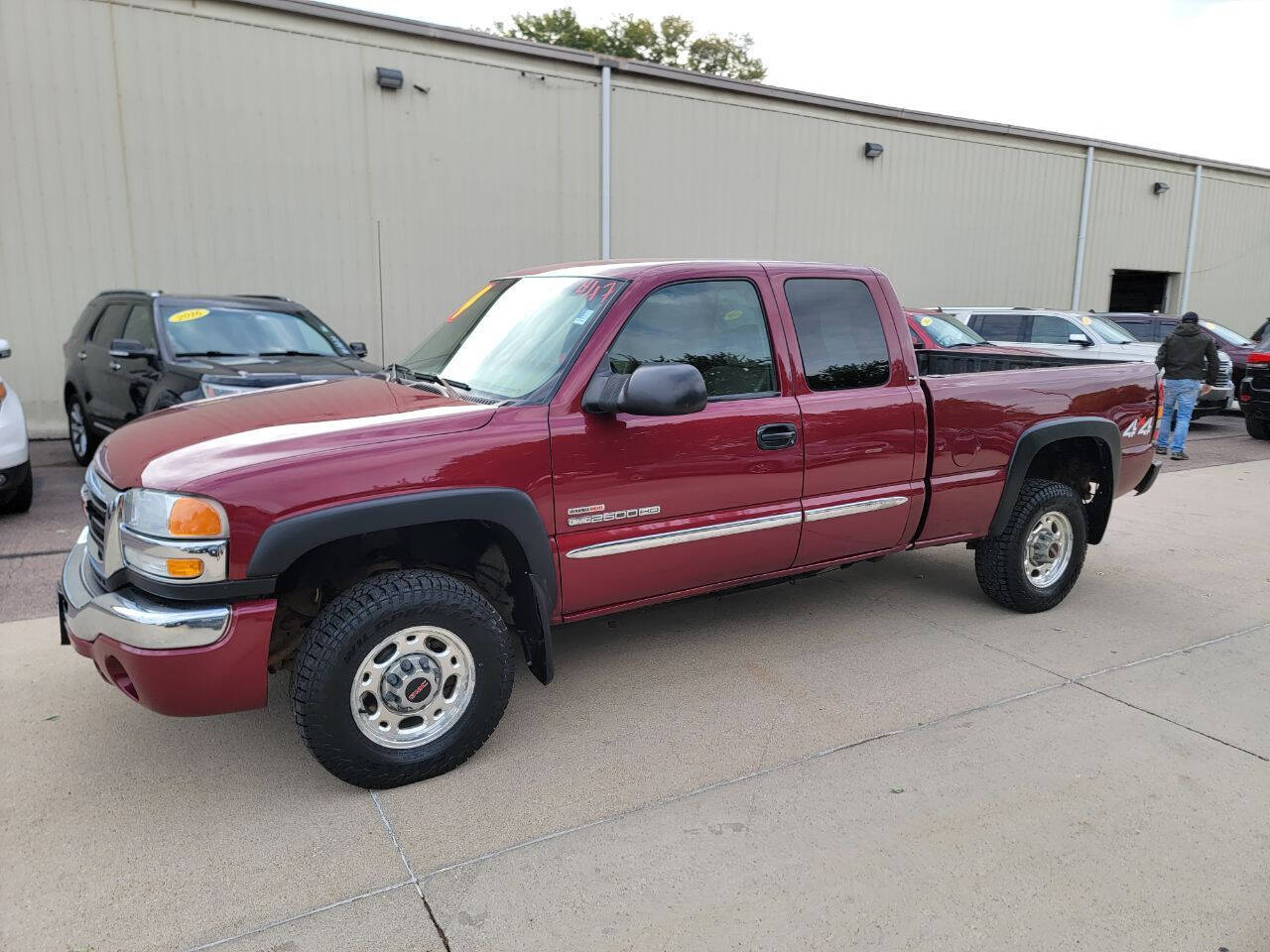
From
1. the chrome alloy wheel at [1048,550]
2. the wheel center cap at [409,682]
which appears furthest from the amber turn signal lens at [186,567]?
the chrome alloy wheel at [1048,550]

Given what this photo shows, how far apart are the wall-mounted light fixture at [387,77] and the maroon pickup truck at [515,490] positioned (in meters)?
8.52

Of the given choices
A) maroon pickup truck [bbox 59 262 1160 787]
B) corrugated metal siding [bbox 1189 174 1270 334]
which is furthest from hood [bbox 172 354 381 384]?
corrugated metal siding [bbox 1189 174 1270 334]

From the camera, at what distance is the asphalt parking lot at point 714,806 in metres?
2.54

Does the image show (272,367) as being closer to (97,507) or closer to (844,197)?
(97,507)

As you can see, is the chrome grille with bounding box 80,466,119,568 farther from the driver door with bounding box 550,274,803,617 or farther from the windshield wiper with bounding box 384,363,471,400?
the driver door with bounding box 550,274,803,617

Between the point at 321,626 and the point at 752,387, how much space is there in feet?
6.71

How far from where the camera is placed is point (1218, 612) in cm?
519

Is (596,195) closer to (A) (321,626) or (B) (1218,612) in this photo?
(B) (1218,612)

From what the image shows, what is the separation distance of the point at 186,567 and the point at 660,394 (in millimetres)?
1690

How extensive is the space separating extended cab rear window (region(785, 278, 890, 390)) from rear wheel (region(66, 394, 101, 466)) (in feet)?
24.4

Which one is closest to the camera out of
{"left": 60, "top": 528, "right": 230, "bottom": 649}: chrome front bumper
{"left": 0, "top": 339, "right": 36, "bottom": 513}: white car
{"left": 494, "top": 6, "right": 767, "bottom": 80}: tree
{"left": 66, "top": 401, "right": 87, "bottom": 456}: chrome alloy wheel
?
{"left": 60, "top": 528, "right": 230, "bottom": 649}: chrome front bumper

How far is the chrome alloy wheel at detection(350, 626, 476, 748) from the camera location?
310 centimetres

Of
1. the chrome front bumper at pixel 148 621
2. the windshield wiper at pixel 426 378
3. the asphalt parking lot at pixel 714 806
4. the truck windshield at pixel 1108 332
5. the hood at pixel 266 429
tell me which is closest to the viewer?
the asphalt parking lot at pixel 714 806

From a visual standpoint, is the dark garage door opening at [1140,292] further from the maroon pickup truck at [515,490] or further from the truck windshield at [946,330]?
the maroon pickup truck at [515,490]
